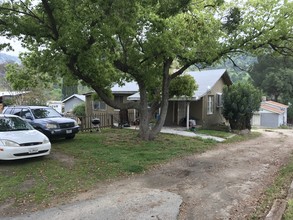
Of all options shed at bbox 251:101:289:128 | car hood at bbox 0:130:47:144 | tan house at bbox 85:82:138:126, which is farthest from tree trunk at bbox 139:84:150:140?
shed at bbox 251:101:289:128

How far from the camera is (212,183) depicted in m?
7.46

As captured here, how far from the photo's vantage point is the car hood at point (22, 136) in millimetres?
8508

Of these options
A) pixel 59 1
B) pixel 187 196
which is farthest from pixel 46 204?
pixel 59 1

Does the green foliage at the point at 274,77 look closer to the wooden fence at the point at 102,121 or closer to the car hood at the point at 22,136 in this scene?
the wooden fence at the point at 102,121

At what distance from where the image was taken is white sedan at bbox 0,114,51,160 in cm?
829

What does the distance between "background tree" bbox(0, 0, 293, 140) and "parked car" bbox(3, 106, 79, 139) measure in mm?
2043

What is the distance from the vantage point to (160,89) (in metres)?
15.2

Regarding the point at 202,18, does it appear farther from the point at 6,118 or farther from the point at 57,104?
the point at 57,104

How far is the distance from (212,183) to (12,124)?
6.95 meters

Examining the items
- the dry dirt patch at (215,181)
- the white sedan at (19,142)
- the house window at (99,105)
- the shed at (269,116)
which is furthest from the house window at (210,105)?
→ the shed at (269,116)

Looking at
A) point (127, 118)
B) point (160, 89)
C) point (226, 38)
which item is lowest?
point (127, 118)

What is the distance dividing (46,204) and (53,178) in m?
1.67

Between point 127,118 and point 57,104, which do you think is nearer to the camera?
point 127,118

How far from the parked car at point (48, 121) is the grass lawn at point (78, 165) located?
1.61 ft
